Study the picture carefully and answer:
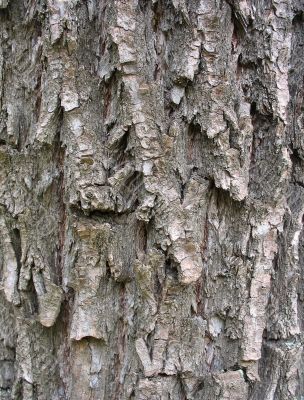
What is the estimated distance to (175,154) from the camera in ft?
3.22

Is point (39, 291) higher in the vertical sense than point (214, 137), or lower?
lower

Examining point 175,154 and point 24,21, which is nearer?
point 175,154

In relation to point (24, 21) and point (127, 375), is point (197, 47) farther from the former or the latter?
point (127, 375)

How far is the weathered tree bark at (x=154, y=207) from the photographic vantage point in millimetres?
959

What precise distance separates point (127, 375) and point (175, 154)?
1.62ft

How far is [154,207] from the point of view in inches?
37.7

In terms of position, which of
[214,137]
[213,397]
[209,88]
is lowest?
[213,397]

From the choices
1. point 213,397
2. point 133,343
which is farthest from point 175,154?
point 213,397

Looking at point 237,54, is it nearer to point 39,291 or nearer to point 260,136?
point 260,136

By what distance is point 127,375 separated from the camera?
3.20 ft

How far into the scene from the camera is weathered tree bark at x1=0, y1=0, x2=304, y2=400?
3.15 ft

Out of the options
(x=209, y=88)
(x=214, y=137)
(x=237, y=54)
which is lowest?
(x=214, y=137)

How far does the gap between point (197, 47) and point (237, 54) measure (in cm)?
12

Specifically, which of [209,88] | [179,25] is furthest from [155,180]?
[179,25]
